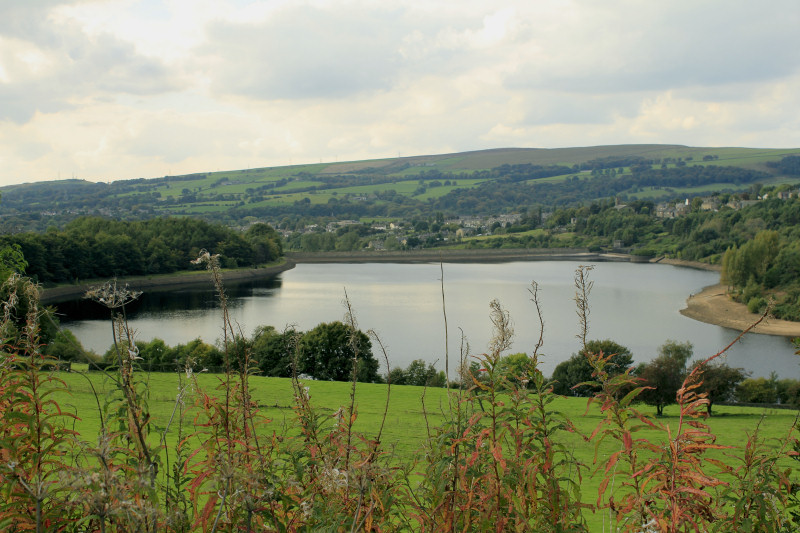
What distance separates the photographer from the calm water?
2864 centimetres

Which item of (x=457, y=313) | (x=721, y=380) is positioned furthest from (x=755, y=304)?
(x=721, y=380)

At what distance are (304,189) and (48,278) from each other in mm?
131364

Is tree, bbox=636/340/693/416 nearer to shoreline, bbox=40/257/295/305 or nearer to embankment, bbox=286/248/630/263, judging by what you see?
shoreline, bbox=40/257/295/305

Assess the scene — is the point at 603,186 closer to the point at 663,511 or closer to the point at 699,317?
the point at 699,317

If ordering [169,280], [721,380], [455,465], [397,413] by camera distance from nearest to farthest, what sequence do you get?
[455,465], [397,413], [721,380], [169,280]

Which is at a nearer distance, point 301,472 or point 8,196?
point 301,472

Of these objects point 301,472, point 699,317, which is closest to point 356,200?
point 699,317

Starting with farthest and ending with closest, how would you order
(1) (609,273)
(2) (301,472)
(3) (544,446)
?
(1) (609,273)
(2) (301,472)
(3) (544,446)

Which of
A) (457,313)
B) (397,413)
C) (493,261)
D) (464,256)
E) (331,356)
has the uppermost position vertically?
(397,413)

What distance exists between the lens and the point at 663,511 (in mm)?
1550

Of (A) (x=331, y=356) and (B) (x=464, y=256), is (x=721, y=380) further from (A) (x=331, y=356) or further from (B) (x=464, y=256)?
(B) (x=464, y=256)

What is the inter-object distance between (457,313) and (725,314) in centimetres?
1630

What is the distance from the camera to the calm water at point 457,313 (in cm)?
2864

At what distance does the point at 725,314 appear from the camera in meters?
38.8
